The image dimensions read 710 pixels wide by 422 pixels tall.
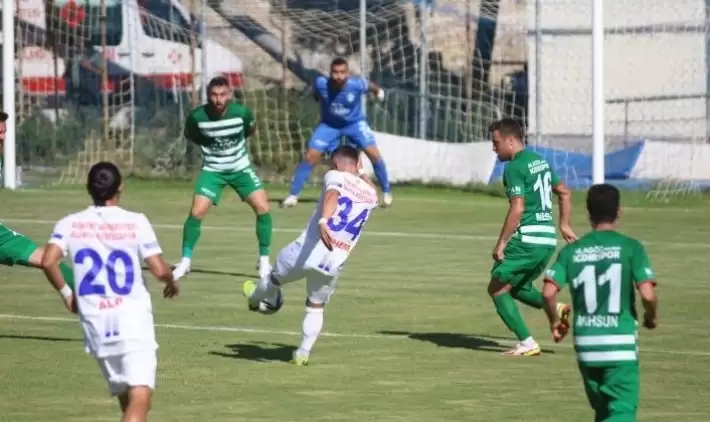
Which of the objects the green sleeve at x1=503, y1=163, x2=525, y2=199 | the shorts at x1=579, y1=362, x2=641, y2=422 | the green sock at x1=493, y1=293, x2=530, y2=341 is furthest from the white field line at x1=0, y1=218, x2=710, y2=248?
the shorts at x1=579, y1=362, x2=641, y2=422

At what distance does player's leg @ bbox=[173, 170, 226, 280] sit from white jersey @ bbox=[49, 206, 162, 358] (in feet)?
26.8

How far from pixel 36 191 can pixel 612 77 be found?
34.3 feet

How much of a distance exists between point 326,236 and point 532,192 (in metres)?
1.78

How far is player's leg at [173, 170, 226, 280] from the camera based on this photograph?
17.0 meters

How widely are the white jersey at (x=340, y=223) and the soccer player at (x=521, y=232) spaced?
1.13 metres

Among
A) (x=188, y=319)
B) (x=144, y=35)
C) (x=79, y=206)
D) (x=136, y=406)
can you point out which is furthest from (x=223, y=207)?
(x=136, y=406)

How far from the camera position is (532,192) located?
12.6m

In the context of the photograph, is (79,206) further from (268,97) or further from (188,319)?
(188,319)

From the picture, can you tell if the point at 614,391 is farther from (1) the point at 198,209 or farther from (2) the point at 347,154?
(1) the point at 198,209

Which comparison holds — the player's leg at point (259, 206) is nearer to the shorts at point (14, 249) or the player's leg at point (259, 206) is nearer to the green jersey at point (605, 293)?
the shorts at point (14, 249)

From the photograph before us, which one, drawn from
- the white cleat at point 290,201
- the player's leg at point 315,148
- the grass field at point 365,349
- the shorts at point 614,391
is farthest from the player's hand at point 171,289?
the white cleat at point 290,201

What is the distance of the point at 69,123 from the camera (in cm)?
3025

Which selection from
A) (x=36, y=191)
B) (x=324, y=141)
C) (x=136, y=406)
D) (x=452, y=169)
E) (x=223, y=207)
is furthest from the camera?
(x=452, y=169)

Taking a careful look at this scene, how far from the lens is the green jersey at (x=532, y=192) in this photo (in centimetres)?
1249
